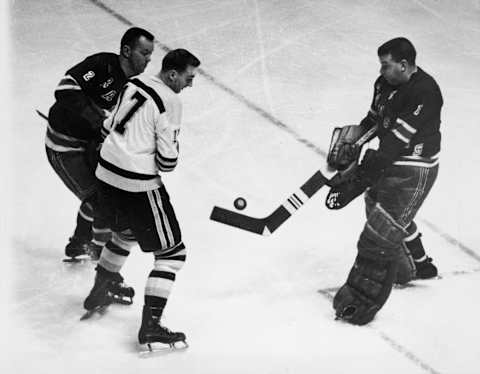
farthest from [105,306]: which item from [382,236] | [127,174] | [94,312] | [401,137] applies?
[401,137]

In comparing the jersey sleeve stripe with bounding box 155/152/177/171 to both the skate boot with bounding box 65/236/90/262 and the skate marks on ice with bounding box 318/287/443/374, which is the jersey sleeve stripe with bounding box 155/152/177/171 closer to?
the skate boot with bounding box 65/236/90/262

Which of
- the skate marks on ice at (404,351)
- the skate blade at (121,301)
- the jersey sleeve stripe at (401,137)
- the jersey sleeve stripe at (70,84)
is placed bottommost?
the skate blade at (121,301)

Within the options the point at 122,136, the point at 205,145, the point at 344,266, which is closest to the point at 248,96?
the point at 205,145

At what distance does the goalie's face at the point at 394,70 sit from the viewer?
4980 mm

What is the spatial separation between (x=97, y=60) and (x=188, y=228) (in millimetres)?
977

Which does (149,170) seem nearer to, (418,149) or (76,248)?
(76,248)

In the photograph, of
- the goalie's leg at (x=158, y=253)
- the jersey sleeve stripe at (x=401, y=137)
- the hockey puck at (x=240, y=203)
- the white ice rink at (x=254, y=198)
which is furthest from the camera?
the hockey puck at (x=240, y=203)

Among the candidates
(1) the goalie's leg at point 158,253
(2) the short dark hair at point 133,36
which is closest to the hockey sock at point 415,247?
(1) the goalie's leg at point 158,253

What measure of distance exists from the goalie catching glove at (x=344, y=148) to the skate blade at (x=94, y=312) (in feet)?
4.02

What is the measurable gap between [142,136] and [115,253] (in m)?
0.61

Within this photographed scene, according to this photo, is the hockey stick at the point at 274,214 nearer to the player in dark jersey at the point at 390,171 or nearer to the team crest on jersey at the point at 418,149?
the player in dark jersey at the point at 390,171

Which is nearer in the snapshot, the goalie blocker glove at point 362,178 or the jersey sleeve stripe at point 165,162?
the jersey sleeve stripe at point 165,162

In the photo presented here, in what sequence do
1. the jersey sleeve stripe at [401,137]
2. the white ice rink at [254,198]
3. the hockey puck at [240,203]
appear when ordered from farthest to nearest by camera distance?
the hockey puck at [240,203], the jersey sleeve stripe at [401,137], the white ice rink at [254,198]

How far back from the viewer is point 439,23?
7.74 meters
